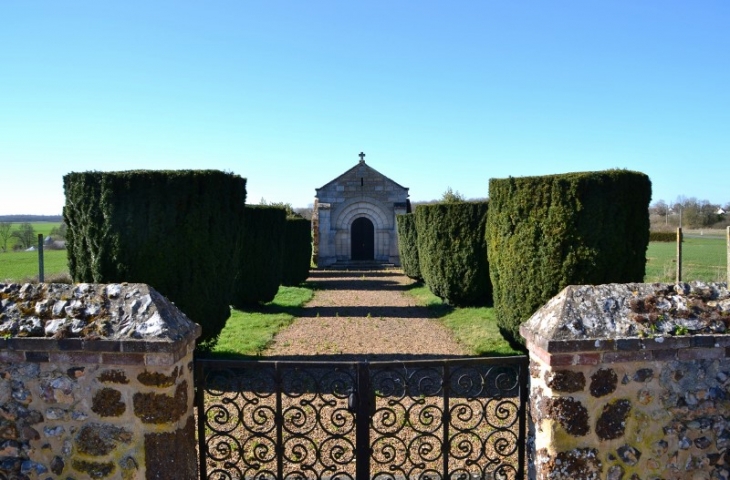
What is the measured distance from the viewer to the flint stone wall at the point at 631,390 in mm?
3082

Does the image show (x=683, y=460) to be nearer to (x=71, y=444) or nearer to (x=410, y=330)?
(x=71, y=444)

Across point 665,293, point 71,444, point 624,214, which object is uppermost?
point 624,214

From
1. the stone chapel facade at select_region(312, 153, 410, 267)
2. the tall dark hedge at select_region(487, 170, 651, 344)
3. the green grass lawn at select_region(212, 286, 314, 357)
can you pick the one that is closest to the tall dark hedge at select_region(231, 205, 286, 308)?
the green grass lawn at select_region(212, 286, 314, 357)

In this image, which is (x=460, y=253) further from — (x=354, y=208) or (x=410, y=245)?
(x=354, y=208)

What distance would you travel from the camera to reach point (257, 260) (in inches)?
506

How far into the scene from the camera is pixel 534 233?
275 inches

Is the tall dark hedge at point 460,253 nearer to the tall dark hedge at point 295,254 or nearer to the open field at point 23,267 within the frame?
the tall dark hedge at point 295,254

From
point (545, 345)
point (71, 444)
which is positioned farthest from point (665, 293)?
point (71, 444)

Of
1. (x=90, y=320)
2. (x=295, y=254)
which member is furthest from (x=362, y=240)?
(x=90, y=320)

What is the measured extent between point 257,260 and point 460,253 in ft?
16.9

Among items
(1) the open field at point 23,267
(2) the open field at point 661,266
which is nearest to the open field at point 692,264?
(2) the open field at point 661,266

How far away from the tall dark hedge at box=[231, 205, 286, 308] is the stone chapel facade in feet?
43.9

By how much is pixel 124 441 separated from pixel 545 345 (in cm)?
268

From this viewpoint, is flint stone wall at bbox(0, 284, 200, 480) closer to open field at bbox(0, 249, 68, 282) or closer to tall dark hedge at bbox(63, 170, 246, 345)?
tall dark hedge at bbox(63, 170, 246, 345)
